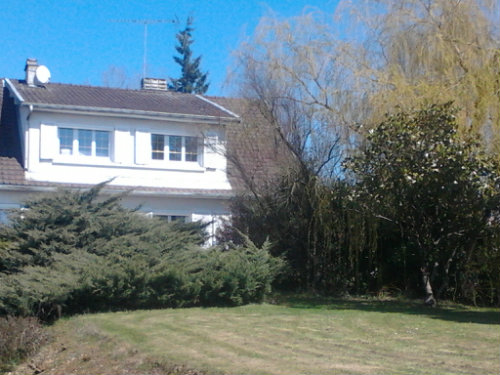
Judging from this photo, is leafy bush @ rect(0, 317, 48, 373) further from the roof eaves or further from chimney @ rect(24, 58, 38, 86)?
chimney @ rect(24, 58, 38, 86)

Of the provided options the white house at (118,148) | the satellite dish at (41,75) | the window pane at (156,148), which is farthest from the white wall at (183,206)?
the satellite dish at (41,75)

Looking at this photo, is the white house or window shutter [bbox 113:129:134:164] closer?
the white house

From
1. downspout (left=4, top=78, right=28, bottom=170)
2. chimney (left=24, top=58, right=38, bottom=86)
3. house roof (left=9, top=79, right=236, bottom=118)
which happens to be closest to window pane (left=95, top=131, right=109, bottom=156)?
house roof (left=9, top=79, right=236, bottom=118)

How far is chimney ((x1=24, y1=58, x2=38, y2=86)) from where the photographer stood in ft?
82.2

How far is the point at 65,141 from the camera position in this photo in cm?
2294

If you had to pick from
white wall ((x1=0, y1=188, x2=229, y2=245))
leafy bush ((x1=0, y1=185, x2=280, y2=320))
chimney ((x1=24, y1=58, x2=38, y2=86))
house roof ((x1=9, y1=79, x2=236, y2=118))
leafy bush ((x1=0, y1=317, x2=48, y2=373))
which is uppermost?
chimney ((x1=24, y1=58, x2=38, y2=86))

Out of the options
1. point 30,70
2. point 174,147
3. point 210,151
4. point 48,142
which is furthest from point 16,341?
point 30,70

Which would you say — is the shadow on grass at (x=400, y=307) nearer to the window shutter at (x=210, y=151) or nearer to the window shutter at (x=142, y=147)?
the window shutter at (x=210, y=151)

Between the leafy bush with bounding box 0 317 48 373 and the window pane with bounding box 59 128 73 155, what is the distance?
1074 centimetres

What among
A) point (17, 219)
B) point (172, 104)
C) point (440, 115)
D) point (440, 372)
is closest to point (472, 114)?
Answer: point (440, 115)

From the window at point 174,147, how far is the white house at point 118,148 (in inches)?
1.4

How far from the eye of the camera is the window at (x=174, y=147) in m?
24.0

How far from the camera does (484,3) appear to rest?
17391mm

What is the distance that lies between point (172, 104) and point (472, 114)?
12499 mm
